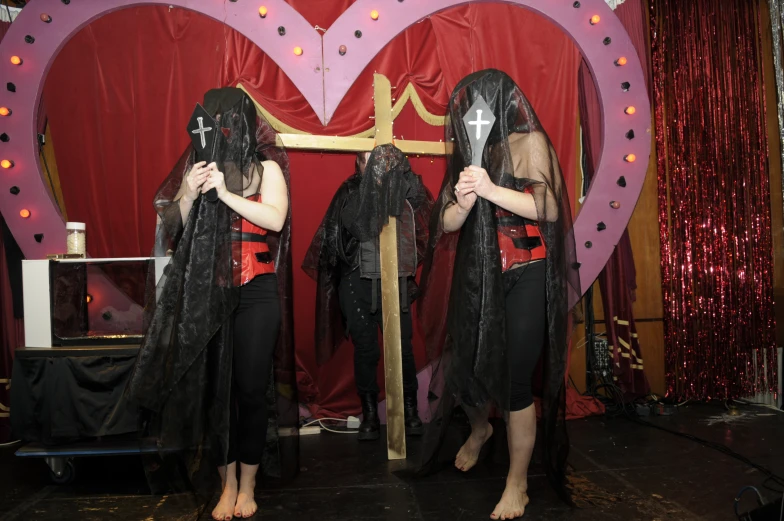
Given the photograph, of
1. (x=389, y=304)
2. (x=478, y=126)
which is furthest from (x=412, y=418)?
(x=478, y=126)

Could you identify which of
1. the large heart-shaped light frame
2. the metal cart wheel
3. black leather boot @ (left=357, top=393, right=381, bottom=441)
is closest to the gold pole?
the large heart-shaped light frame

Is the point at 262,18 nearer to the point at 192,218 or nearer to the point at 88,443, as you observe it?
the point at 192,218

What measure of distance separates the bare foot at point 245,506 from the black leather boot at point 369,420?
985mm

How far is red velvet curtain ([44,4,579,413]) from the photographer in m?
2.97

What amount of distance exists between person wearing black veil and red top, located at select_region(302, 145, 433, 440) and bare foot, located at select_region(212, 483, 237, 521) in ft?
3.32

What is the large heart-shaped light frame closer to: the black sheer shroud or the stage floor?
→ the black sheer shroud

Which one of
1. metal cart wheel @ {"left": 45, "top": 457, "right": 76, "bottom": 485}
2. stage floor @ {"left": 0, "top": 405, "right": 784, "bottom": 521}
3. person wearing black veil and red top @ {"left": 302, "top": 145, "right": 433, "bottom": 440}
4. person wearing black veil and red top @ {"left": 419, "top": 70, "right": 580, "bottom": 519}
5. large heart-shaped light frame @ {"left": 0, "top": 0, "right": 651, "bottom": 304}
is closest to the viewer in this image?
person wearing black veil and red top @ {"left": 419, "top": 70, "right": 580, "bottom": 519}

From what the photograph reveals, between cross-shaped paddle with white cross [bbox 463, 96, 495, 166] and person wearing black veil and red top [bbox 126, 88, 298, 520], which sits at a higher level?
cross-shaped paddle with white cross [bbox 463, 96, 495, 166]

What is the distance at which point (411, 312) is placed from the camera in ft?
10.8

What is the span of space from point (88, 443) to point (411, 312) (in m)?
1.73

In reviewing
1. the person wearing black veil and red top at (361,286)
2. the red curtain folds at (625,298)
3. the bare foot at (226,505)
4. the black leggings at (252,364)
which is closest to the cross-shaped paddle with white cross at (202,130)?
the black leggings at (252,364)

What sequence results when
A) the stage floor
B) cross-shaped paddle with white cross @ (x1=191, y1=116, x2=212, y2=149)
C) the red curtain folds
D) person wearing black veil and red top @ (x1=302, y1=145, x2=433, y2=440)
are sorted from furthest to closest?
the red curtain folds → person wearing black veil and red top @ (x1=302, y1=145, x2=433, y2=440) → the stage floor → cross-shaped paddle with white cross @ (x1=191, y1=116, x2=212, y2=149)

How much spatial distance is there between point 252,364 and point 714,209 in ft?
10.2

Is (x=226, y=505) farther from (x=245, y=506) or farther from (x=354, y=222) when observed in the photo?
(x=354, y=222)
